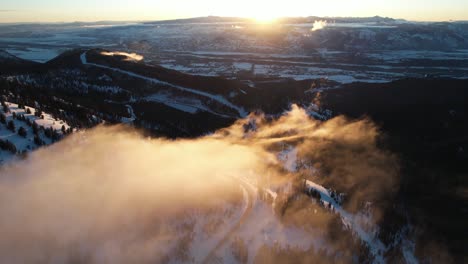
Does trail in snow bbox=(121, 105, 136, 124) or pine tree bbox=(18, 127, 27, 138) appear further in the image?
trail in snow bbox=(121, 105, 136, 124)

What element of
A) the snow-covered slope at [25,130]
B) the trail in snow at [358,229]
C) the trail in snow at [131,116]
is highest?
the snow-covered slope at [25,130]

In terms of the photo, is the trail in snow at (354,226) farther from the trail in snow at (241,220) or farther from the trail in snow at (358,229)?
the trail in snow at (241,220)

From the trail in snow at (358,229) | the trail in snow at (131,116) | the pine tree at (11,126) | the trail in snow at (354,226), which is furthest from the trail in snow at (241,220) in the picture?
the trail in snow at (131,116)

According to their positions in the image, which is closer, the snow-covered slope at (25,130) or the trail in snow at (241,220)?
the trail in snow at (241,220)

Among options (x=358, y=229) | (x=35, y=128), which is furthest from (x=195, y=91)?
(x=358, y=229)

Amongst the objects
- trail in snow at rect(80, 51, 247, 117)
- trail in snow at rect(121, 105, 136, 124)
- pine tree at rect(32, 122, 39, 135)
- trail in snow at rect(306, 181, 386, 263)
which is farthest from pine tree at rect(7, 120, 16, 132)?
trail in snow at rect(80, 51, 247, 117)

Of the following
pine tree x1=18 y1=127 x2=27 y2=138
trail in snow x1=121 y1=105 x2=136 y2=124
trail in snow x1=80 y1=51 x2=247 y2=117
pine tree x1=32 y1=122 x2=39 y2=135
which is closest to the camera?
pine tree x1=18 y1=127 x2=27 y2=138

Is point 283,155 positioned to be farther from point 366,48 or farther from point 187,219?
point 366,48

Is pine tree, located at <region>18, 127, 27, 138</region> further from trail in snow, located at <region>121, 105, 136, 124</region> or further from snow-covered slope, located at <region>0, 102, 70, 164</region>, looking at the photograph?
trail in snow, located at <region>121, 105, 136, 124</region>

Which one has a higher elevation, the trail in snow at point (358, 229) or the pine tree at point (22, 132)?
the pine tree at point (22, 132)

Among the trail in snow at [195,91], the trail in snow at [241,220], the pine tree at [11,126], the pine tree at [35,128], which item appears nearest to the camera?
the trail in snow at [241,220]

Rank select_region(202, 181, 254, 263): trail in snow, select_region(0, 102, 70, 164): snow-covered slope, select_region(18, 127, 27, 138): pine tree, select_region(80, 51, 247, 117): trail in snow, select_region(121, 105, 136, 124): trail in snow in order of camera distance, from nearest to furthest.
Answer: select_region(202, 181, 254, 263): trail in snow → select_region(0, 102, 70, 164): snow-covered slope → select_region(18, 127, 27, 138): pine tree → select_region(121, 105, 136, 124): trail in snow → select_region(80, 51, 247, 117): trail in snow

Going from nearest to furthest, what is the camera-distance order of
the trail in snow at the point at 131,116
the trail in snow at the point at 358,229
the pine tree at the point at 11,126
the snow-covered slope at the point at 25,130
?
the snow-covered slope at the point at 25,130 → the trail in snow at the point at 358,229 → the pine tree at the point at 11,126 → the trail in snow at the point at 131,116
